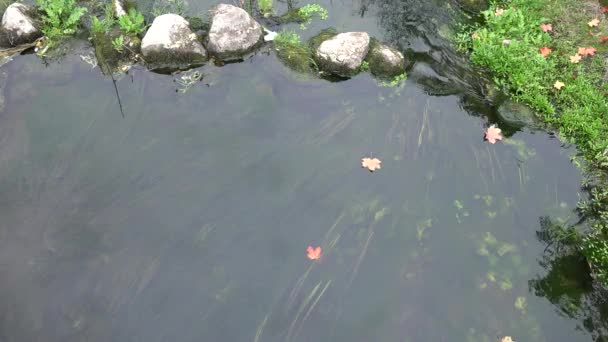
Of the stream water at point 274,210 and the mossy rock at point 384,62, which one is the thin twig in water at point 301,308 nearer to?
the stream water at point 274,210

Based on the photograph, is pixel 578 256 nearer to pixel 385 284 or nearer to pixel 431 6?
pixel 385 284

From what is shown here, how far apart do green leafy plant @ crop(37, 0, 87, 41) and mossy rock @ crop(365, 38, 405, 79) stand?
4611 millimetres

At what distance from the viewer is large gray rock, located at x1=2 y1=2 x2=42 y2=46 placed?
7.04 m

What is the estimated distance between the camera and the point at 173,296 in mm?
5059

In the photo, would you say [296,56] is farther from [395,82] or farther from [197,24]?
[197,24]

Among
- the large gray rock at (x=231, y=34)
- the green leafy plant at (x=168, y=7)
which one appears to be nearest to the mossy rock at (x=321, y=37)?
the large gray rock at (x=231, y=34)

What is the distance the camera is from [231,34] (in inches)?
278

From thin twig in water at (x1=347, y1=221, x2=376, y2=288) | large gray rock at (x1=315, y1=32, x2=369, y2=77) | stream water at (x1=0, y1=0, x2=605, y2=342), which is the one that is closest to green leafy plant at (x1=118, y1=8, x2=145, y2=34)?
stream water at (x1=0, y1=0, x2=605, y2=342)

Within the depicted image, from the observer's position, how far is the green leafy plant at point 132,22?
280 inches

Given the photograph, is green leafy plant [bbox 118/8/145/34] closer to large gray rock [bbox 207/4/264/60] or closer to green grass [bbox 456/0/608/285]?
large gray rock [bbox 207/4/264/60]

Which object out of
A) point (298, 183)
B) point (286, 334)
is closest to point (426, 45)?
point (298, 183)

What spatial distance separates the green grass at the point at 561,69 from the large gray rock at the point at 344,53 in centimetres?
173

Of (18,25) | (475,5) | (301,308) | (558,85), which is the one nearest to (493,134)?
(558,85)

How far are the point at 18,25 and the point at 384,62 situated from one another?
563 centimetres
